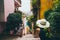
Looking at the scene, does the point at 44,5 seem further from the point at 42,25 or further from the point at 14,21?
the point at 14,21

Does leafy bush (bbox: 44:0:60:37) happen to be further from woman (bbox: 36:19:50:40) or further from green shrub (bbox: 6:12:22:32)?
green shrub (bbox: 6:12:22:32)

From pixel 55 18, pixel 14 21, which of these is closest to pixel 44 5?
pixel 55 18

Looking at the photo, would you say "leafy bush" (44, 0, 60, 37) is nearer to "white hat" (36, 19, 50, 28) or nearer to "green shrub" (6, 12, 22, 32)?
"white hat" (36, 19, 50, 28)

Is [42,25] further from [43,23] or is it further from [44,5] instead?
[44,5]

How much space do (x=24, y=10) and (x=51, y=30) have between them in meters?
0.31

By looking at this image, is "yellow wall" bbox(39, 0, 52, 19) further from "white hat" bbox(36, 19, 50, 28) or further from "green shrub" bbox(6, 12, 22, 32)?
"green shrub" bbox(6, 12, 22, 32)

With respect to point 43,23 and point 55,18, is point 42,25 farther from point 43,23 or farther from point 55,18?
point 55,18

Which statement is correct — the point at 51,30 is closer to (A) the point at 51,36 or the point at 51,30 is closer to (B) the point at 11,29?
(A) the point at 51,36

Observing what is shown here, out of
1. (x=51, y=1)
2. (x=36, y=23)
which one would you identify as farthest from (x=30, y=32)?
(x=51, y=1)

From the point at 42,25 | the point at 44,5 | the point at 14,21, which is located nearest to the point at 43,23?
the point at 42,25

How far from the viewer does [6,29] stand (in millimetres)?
3887

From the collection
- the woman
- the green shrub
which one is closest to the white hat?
the woman

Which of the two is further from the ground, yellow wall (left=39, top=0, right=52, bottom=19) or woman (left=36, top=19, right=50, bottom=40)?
yellow wall (left=39, top=0, right=52, bottom=19)

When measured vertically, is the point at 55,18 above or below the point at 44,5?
below
